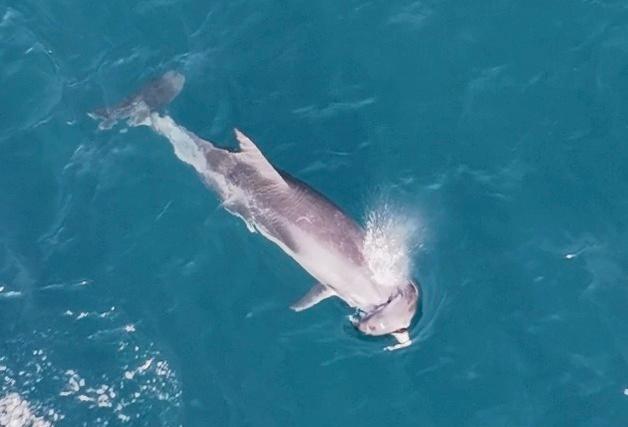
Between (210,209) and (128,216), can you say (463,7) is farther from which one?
(128,216)

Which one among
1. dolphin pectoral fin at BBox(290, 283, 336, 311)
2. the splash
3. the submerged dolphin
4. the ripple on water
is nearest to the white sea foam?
the ripple on water

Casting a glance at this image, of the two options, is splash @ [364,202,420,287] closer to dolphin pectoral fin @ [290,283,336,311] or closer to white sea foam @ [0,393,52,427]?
dolphin pectoral fin @ [290,283,336,311]

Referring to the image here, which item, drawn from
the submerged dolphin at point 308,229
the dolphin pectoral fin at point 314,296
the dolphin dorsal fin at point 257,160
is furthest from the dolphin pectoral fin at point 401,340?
the dolphin dorsal fin at point 257,160

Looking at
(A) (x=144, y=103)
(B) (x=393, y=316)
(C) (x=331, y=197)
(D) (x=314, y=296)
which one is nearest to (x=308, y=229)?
(D) (x=314, y=296)

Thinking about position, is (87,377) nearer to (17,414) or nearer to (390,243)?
(17,414)

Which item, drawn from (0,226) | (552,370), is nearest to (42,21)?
(0,226)
